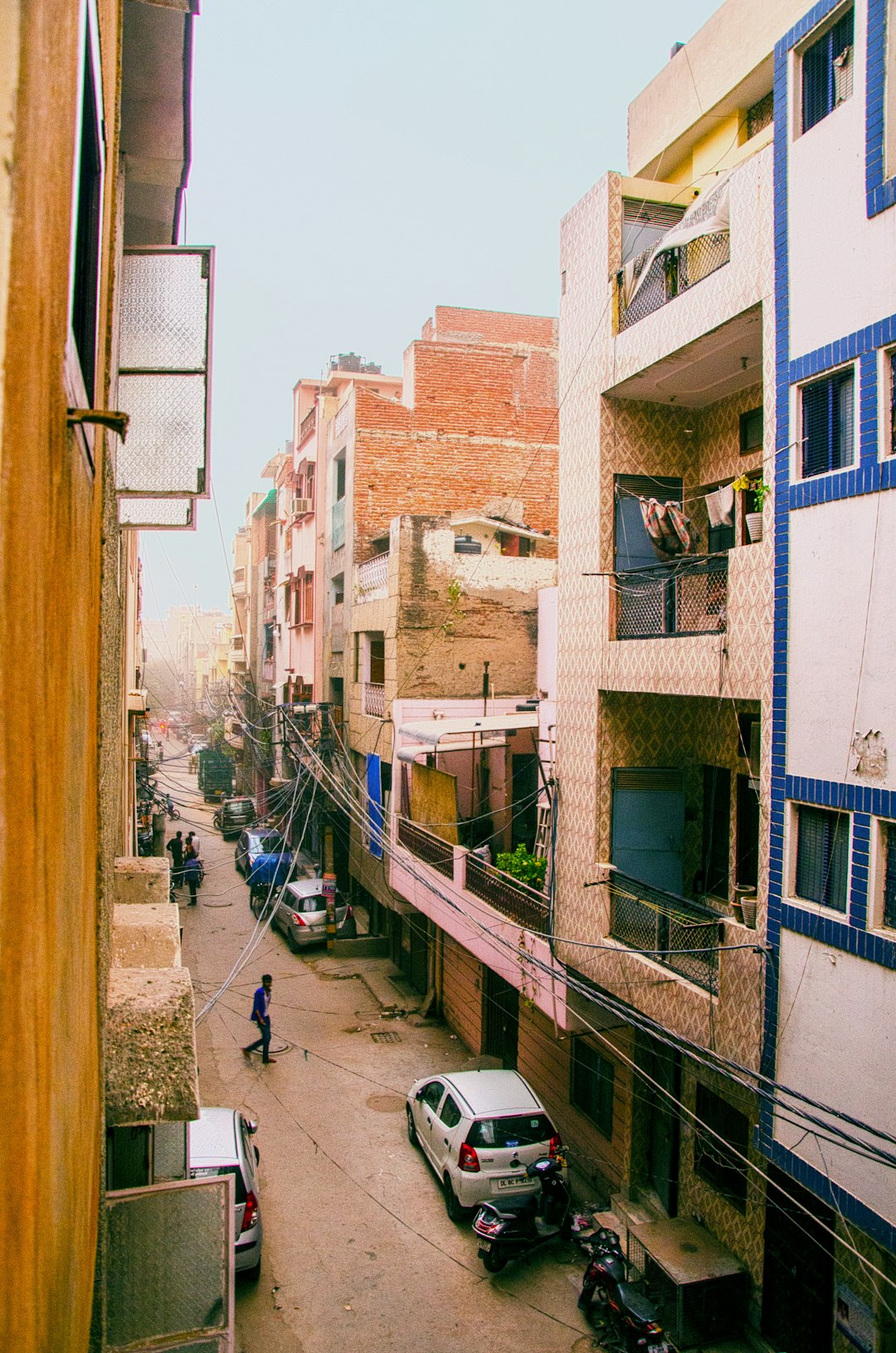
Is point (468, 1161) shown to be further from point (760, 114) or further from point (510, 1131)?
point (760, 114)

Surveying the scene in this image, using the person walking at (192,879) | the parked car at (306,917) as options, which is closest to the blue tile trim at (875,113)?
the parked car at (306,917)

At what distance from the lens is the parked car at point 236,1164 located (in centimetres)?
1006

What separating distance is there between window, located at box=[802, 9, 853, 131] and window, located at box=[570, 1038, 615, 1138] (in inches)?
434

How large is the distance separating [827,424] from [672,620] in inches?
113

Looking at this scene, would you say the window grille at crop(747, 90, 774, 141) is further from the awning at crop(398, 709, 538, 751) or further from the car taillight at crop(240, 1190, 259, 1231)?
the car taillight at crop(240, 1190, 259, 1231)

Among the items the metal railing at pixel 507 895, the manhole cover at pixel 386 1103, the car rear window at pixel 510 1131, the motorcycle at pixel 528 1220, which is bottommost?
the manhole cover at pixel 386 1103

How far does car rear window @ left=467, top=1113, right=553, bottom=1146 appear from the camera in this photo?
11.5 metres

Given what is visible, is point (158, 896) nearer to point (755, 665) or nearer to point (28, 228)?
point (755, 665)

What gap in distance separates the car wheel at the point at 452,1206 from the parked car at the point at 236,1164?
2367mm

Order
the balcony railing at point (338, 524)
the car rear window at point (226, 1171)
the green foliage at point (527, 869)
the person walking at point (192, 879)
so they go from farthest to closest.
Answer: the person walking at point (192, 879) → the balcony railing at point (338, 524) → the green foliage at point (527, 869) → the car rear window at point (226, 1171)

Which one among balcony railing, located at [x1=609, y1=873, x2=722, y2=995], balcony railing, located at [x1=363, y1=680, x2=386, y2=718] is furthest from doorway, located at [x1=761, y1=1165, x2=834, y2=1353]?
balcony railing, located at [x1=363, y1=680, x2=386, y2=718]

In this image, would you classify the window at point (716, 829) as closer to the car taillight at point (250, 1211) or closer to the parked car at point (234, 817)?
the car taillight at point (250, 1211)

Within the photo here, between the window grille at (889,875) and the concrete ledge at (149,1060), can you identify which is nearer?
the concrete ledge at (149,1060)

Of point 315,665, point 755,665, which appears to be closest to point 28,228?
point 755,665
